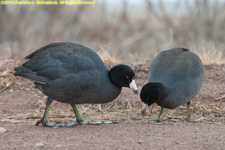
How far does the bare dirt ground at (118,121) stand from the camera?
388 cm

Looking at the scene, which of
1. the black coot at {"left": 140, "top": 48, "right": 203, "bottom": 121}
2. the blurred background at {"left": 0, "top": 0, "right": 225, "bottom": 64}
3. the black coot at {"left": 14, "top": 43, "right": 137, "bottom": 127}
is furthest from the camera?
the blurred background at {"left": 0, "top": 0, "right": 225, "bottom": 64}

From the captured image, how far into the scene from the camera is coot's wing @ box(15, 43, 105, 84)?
4.59 metres

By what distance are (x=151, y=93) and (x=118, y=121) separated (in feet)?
2.56

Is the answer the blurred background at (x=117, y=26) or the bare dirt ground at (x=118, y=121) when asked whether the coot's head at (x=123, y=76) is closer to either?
the bare dirt ground at (x=118, y=121)

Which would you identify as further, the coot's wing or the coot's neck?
the coot's neck

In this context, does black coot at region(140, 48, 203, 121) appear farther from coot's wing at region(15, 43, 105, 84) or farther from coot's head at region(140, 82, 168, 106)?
coot's wing at region(15, 43, 105, 84)

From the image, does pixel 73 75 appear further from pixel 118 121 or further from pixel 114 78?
pixel 118 121

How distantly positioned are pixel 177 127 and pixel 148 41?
28.4 ft

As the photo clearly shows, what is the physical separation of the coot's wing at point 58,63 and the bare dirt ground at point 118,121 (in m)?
0.61

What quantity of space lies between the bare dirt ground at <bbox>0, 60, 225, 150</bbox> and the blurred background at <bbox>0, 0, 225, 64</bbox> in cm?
440

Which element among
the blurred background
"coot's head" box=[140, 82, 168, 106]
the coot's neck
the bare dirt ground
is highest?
the blurred background

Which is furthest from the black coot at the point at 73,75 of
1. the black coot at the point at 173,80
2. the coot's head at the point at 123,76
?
the black coot at the point at 173,80

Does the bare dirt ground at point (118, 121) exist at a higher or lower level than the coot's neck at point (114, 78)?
lower

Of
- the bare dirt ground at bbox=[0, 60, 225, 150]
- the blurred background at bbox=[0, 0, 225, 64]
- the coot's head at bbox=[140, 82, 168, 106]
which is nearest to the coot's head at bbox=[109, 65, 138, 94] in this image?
the coot's head at bbox=[140, 82, 168, 106]
